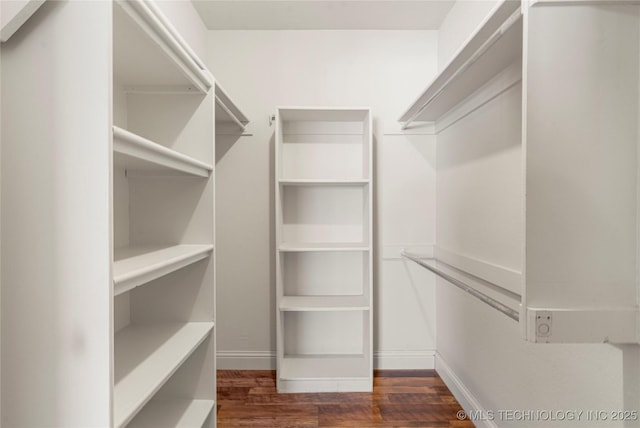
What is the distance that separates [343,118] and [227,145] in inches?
32.5

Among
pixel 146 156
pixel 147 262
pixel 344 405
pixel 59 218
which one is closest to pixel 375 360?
pixel 344 405

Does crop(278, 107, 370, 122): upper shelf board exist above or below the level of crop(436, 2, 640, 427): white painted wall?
above

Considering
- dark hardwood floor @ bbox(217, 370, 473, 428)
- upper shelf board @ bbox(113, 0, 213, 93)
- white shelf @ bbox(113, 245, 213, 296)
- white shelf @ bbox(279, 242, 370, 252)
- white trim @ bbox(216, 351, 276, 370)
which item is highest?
upper shelf board @ bbox(113, 0, 213, 93)

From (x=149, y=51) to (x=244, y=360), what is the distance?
6.75 feet

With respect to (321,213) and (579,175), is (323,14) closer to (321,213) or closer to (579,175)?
(321,213)

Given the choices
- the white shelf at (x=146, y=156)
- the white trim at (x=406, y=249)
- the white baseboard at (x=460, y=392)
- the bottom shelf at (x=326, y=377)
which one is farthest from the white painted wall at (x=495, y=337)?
the white shelf at (x=146, y=156)

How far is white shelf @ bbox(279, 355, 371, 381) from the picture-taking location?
228 cm

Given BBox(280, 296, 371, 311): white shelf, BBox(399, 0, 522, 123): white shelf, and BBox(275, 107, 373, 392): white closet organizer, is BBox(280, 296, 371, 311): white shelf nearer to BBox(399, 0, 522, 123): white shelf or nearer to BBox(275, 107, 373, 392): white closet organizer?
BBox(275, 107, 373, 392): white closet organizer

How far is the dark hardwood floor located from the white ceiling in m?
2.37

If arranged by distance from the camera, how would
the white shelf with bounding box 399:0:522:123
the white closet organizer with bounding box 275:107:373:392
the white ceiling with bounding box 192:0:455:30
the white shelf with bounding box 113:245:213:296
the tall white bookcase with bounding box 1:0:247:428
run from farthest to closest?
the white closet organizer with bounding box 275:107:373:392
the white ceiling with bounding box 192:0:455:30
the white shelf with bounding box 399:0:522:123
the white shelf with bounding box 113:245:213:296
the tall white bookcase with bounding box 1:0:247:428

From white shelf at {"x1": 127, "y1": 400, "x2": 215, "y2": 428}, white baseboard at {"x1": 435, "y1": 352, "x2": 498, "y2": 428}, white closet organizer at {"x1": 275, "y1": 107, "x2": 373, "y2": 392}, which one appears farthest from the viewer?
white closet organizer at {"x1": 275, "y1": 107, "x2": 373, "y2": 392}

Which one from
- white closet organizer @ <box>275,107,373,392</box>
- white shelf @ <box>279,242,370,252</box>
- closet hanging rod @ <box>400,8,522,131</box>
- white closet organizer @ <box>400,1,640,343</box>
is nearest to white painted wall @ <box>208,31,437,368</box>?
white closet organizer @ <box>275,107,373,392</box>

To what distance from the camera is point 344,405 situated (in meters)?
2.11

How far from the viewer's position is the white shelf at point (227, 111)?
1.90 m
